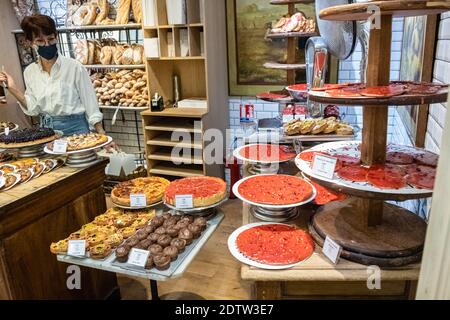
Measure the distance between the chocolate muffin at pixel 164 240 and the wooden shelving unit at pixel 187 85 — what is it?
223 cm

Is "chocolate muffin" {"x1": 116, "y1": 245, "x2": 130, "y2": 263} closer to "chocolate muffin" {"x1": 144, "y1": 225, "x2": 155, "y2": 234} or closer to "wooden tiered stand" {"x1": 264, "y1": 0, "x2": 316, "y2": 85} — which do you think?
"chocolate muffin" {"x1": 144, "y1": 225, "x2": 155, "y2": 234}

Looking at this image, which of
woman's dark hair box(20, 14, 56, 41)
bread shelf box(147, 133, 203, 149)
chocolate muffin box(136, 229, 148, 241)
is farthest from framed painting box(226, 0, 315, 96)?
chocolate muffin box(136, 229, 148, 241)

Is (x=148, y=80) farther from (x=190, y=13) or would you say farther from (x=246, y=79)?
(x=246, y=79)

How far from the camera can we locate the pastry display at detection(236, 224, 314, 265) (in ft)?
4.44

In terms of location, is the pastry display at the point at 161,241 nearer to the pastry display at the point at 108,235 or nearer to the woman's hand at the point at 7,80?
the pastry display at the point at 108,235

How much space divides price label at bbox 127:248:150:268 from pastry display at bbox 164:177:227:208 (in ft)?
1.25

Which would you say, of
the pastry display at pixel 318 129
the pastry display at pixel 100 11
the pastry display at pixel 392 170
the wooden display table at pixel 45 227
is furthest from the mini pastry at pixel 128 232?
the pastry display at pixel 100 11

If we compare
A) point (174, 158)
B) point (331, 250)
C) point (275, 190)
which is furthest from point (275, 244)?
point (174, 158)

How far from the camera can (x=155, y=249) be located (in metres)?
1.51

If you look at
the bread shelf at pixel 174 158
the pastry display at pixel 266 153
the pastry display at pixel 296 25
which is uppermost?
the pastry display at pixel 296 25

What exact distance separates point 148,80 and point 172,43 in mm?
482

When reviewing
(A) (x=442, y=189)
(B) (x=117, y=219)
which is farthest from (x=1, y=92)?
(A) (x=442, y=189)

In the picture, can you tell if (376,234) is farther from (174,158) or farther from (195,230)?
(174,158)

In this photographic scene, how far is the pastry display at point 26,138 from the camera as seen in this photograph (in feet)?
7.21
